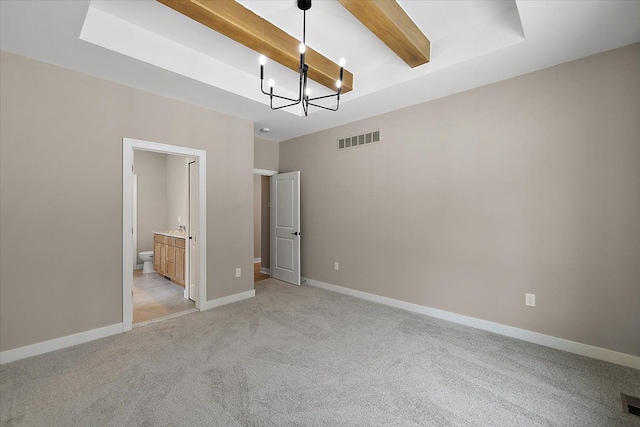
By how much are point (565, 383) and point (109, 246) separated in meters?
4.34

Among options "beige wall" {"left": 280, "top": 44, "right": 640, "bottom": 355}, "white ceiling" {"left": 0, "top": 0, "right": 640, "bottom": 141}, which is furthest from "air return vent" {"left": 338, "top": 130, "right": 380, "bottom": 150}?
"white ceiling" {"left": 0, "top": 0, "right": 640, "bottom": 141}

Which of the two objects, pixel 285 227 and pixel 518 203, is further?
pixel 285 227

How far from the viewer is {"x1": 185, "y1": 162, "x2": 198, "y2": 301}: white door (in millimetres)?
3801

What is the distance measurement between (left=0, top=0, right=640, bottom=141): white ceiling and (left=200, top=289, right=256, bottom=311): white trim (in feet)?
8.75

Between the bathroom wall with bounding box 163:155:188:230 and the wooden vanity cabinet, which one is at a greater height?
the bathroom wall with bounding box 163:155:188:230

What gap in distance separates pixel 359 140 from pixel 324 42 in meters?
1.71

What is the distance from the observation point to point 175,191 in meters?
6.33

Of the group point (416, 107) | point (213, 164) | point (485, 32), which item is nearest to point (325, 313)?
point (213, 164)

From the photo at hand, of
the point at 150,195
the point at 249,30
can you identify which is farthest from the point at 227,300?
the point at 150,195

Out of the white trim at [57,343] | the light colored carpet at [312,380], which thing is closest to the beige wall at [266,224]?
the light colored carpet at [312,380]

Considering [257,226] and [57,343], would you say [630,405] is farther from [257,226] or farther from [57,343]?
[257,226]

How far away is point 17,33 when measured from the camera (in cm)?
217

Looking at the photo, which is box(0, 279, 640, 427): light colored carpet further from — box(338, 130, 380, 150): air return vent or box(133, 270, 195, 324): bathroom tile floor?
box(338, 130, 380, 150): air return vent

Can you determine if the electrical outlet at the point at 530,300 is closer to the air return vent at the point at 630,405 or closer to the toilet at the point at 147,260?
the air return vent at the point at 630,405
